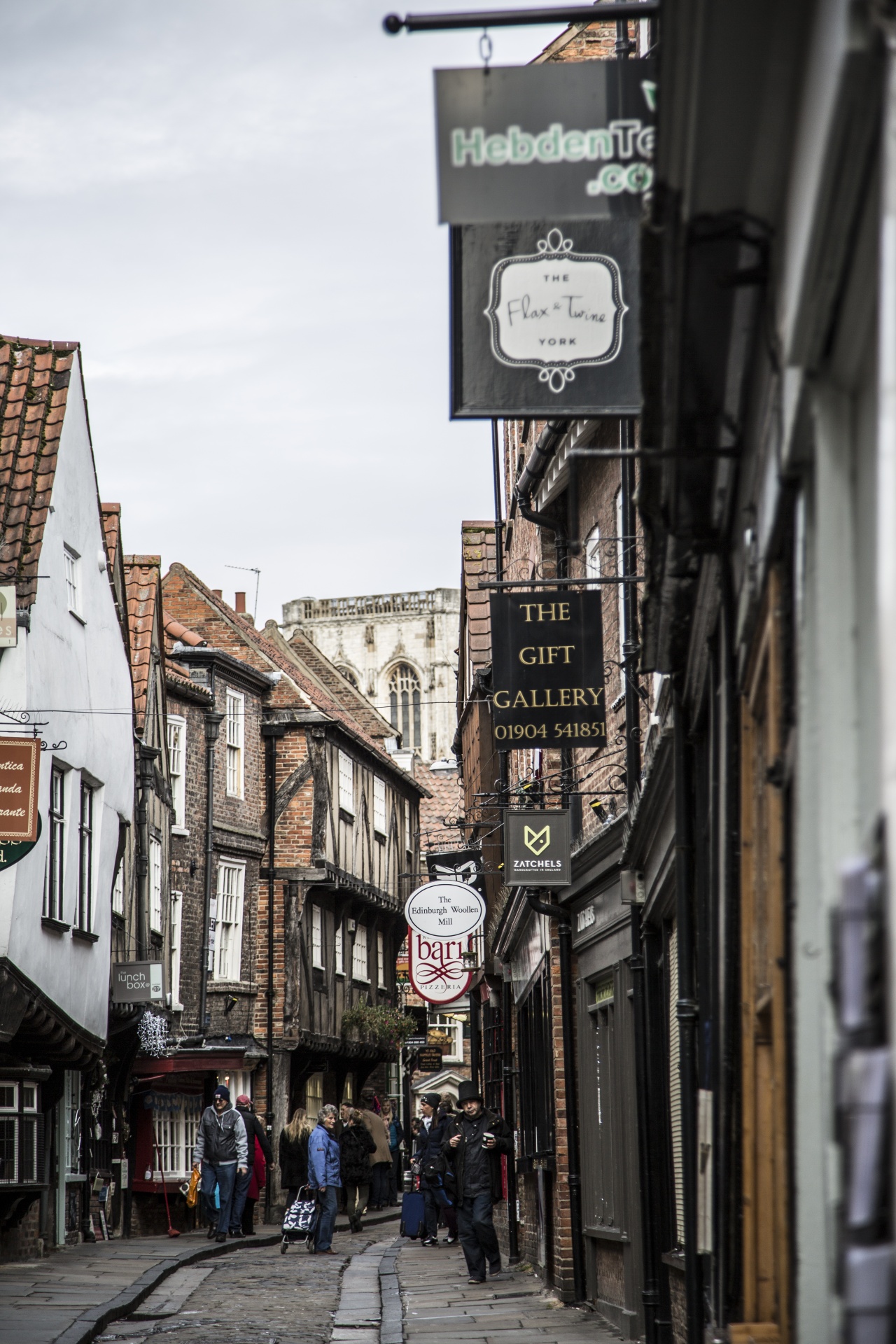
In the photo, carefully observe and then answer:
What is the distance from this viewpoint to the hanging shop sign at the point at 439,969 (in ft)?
68.0

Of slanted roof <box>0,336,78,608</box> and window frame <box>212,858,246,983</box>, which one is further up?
slanted roof <box>0,336,78,608</box>

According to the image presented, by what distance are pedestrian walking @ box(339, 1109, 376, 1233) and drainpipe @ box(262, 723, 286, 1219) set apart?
5678 mm

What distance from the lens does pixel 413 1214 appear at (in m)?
20.6

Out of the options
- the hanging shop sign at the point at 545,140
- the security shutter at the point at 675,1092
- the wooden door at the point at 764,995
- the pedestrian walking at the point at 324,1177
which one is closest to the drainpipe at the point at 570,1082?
the security shutter at the point at 675,1092

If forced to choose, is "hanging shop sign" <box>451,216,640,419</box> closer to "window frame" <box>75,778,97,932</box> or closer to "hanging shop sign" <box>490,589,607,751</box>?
"hanging shop sign" <box>490,589,607,751</box>

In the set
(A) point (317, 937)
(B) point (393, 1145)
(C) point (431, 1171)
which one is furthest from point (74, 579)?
(B) point (393, 1145)

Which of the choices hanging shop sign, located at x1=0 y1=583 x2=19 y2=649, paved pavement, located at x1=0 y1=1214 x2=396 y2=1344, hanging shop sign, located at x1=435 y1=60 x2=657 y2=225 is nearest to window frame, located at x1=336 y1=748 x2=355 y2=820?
paved pavement, located at x1=0 y1=1214 x2=396 y2=1344

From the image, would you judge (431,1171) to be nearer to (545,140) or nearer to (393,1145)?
(393,1145)

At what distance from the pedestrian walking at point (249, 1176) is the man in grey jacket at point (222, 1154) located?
0.18 metres

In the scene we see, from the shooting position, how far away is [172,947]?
27984mm

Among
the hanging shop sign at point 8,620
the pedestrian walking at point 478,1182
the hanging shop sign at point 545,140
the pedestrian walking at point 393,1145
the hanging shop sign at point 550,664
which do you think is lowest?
the pedestrian walking at point 393,1145

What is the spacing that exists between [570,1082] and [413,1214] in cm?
800

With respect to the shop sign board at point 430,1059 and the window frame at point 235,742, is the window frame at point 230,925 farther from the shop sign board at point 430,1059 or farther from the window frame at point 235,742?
the shop sign board at point 430,1059

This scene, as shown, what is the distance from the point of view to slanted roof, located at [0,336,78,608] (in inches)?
681
